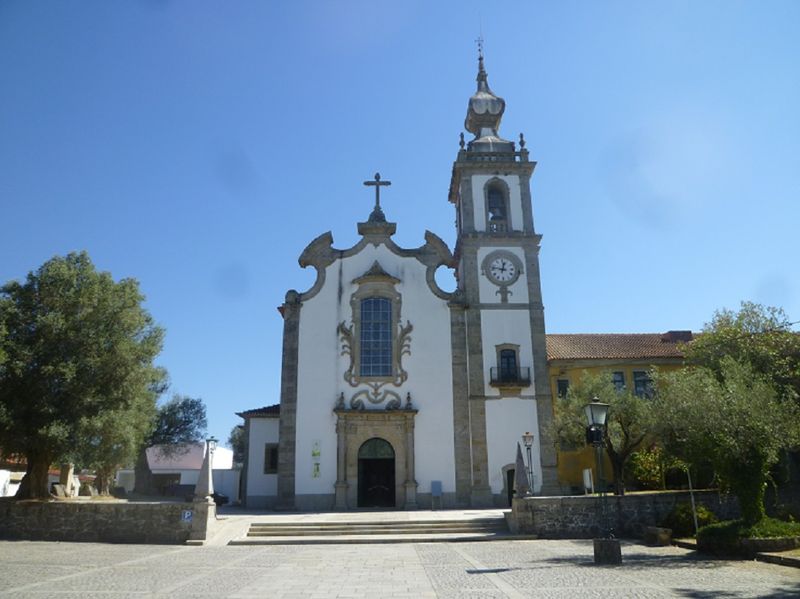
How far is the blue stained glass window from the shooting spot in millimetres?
29094

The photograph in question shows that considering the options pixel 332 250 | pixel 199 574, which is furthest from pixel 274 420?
pixel 199 574

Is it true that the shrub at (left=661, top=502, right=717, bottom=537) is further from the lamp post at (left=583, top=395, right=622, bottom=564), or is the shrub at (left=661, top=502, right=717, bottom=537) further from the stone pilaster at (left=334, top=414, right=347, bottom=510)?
the stone pilaster at (left=334, top=414, right=347, bottom=510)

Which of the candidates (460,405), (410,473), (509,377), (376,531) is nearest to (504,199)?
(509,377)

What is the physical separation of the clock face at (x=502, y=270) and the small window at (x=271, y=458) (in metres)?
13.6

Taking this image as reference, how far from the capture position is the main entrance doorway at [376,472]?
91.7 ft

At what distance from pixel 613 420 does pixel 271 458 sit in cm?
1572

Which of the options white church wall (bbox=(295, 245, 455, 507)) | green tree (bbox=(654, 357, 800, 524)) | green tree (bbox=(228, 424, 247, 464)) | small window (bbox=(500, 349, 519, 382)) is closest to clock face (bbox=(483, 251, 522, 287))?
white church wall (bbox=(295, 245, 455, 507))

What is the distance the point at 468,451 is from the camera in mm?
27797

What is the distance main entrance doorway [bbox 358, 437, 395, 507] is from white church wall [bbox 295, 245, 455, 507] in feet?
4.30

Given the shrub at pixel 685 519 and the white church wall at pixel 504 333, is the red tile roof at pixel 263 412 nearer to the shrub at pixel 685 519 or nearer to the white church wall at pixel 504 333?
the white church wall at pixel 504 333

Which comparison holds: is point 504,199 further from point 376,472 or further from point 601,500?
point 601,500

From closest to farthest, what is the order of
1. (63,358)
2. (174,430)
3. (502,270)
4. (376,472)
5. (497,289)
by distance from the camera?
1. (63,358)
2. (376,472)
3. (497,289)
4. (502,270)
5. (174,430)

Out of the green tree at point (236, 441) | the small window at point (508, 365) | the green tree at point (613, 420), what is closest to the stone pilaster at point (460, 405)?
the small window at point (508, 365)

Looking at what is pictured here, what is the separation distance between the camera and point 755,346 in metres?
24.1
